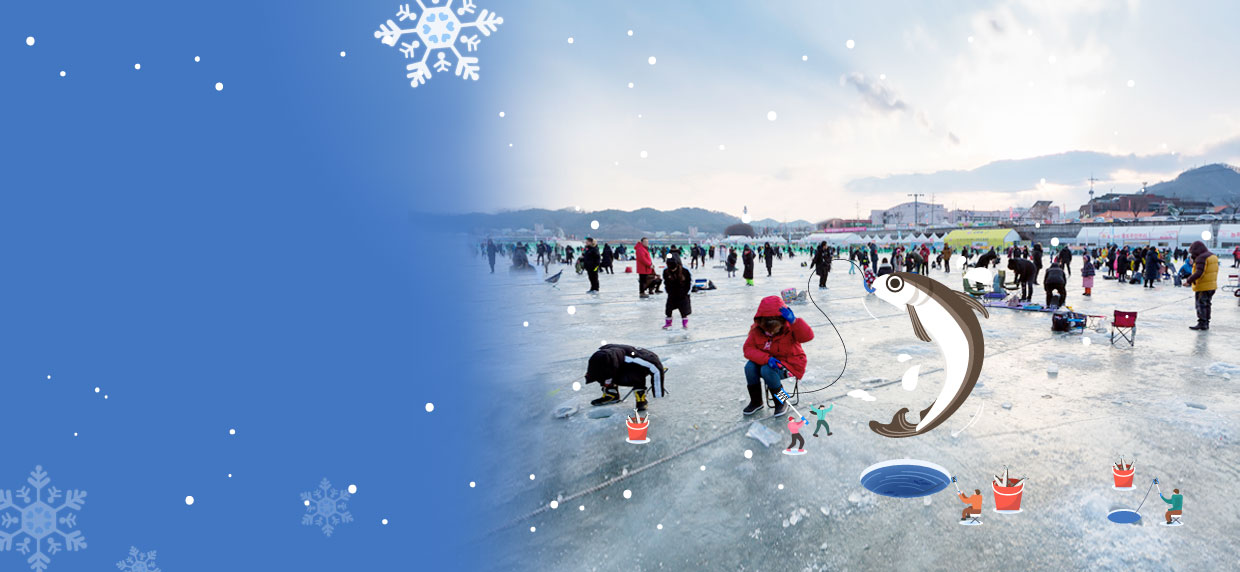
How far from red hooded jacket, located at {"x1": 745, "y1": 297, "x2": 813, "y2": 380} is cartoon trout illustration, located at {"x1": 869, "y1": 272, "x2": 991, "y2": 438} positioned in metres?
1.13

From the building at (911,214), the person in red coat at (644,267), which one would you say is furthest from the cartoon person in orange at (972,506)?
the building at (911,214)

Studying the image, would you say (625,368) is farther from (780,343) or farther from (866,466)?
(866,466)

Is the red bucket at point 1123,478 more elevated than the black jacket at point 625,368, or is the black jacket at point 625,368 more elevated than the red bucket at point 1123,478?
the black jacket at point 625,368

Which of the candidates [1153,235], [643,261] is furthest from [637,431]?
[1153,235]

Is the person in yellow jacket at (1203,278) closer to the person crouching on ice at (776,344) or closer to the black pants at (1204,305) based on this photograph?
the black pants at (1204,305)

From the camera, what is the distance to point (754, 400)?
4074 millimetres

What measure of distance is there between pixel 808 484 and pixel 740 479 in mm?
393

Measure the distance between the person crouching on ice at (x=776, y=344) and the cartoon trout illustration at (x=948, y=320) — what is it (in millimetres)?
1109

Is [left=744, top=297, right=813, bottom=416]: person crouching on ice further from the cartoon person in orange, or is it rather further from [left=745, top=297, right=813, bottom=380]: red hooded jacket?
the cartoon person in orange

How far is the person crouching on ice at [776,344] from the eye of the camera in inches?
145

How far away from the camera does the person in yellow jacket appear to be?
6863 millimetres

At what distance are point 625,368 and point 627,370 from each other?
23 mm

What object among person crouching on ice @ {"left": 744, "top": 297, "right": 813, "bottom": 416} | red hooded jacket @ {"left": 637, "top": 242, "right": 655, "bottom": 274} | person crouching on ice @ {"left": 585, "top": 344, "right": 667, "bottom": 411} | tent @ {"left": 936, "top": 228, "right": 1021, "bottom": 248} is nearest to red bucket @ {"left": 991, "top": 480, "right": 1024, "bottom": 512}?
person crouching on ice @ {"left": 744, "top": 297, "right": 813, "bottom": 416}

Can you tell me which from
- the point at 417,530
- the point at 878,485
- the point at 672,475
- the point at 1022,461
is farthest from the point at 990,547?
the point at 417,530
